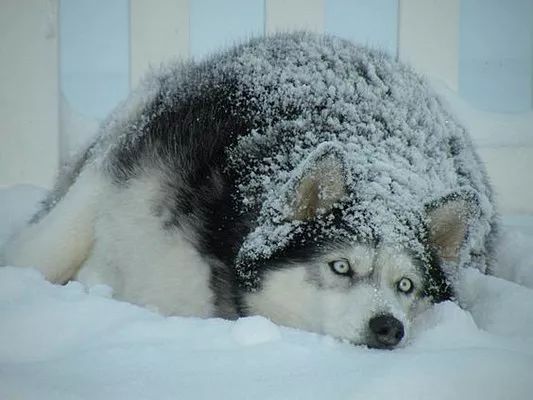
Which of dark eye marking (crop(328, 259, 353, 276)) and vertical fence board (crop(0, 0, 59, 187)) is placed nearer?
dark eye marking (crop(328, 259, 353, 276))

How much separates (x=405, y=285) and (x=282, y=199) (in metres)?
0.41

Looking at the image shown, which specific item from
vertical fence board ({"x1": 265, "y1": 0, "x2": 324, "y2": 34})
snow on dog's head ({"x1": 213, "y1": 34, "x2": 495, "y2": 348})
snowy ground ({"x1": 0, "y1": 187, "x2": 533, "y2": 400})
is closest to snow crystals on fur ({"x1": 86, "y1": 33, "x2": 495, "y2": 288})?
snow on dog's head ({"x1": 213, "y1": 34, "x2": 495, "y2": 348})

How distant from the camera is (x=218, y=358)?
1.40 meters

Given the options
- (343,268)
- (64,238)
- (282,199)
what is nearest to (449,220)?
(343,268)

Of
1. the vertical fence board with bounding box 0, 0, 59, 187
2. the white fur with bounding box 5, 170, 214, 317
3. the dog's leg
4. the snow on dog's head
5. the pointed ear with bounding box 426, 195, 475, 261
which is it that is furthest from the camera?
the vertical fence board with bounding box 0, 0, 59, 187

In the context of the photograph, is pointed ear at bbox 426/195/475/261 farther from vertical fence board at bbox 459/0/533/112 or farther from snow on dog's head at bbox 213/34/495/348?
vertical fence board at bbox 459/0/533/112

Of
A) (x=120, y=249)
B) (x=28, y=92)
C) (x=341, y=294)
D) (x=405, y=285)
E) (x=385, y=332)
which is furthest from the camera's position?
(x=28, y=92)

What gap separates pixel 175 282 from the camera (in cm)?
209

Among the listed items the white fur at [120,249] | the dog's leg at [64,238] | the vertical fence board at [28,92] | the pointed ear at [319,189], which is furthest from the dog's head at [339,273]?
the vertical fence board at [28,92]

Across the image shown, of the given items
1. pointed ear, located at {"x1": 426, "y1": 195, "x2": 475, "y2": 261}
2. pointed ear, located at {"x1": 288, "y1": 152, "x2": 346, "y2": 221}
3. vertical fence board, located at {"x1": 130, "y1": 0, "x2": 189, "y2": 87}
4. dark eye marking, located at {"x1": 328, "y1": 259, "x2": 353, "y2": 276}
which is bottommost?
dark eye marking, located at {"x1": 328, "y1": 259, "x2": 353, "y2": 276}

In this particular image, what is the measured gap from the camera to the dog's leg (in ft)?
7.55

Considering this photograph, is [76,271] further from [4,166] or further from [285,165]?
[4,166]

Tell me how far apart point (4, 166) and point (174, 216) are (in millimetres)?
1666

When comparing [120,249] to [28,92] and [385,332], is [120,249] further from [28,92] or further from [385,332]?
[28,92]
